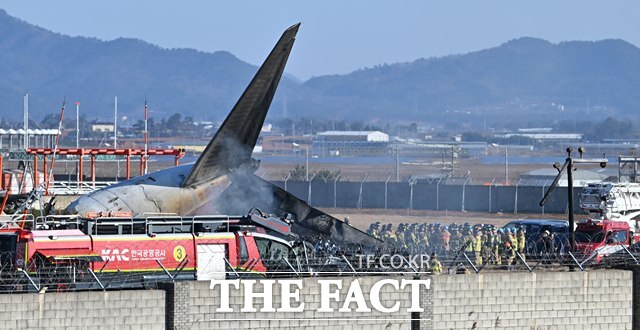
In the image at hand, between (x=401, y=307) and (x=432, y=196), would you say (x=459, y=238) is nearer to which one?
(x=401, y=307)

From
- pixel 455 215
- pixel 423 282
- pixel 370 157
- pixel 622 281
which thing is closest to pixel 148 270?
pixel 423 282

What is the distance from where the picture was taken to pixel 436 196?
7344 centimetres

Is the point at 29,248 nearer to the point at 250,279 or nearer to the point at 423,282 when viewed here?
the point at 250,279

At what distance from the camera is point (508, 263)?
32250mm

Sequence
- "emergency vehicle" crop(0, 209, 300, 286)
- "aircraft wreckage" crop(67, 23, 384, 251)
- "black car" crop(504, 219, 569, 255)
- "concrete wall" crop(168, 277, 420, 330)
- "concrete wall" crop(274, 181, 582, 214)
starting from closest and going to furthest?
"concrete wall" crop(168, 277, 420, 330)
"emergency vehicle" crop(0, 209, 300, 286)
"black car" crop(504, 219, 569, 255)
"aircraft wreckage" crop(67, 23, 384, 251)
"concrete wall" crop(274, 181, 582, 214)

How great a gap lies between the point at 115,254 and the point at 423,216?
38.9m

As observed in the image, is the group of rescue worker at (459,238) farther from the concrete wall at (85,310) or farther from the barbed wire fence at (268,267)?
the concrete wall at (85,310)

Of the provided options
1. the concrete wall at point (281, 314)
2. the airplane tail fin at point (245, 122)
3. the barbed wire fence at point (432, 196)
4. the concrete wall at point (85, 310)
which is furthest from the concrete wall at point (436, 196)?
the concrete wall at point (85, 310)

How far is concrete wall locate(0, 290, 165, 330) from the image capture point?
84.0ft

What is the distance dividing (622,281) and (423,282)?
5.53m

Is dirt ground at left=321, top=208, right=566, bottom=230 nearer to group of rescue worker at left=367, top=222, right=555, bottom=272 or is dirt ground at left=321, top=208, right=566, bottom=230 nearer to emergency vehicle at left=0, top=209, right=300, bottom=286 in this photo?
group of rescue worker at left=367, top=222, right=555, bottom=272

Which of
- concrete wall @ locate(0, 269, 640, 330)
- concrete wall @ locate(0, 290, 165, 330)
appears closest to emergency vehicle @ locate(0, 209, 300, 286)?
concrete wall @ locate(0, 269, 640, 330)

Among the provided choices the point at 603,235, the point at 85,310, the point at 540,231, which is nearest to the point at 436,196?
the point at 540,231

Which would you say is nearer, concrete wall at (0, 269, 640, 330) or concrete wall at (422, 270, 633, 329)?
concrete wall at (0, 269, 640, 330)
